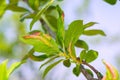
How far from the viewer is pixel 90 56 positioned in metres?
0.94

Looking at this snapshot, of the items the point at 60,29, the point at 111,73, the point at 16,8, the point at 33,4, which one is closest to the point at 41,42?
the point at 60,29

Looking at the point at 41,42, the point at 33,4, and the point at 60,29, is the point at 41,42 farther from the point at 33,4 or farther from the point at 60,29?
the point at 33,4

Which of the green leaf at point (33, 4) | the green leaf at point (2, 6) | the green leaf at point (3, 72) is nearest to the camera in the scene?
the green leaf at point (3, 72)

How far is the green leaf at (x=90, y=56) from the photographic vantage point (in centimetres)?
93

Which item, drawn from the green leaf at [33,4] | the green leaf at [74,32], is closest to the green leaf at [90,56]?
the green leaf at [74,32]

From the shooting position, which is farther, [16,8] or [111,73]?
[16,8]

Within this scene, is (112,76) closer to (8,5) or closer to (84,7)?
(8,5)

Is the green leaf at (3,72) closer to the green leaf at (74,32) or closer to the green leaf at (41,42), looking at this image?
the green leaf at (41,42)

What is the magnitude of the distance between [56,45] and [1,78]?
18 cm

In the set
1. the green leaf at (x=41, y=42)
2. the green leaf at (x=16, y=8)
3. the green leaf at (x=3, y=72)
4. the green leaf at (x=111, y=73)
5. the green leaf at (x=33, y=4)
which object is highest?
the green leaf at (x=33, y=4)

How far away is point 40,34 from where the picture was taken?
897 millimetres

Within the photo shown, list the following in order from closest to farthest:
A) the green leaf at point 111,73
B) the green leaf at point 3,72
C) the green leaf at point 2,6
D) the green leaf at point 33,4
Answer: the green leaf at point 111,73
the green leaf at point 3,72
the green leaf at point 33,4
the green leaf at point 2,6

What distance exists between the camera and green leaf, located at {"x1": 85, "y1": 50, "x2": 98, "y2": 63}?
0.93 meters

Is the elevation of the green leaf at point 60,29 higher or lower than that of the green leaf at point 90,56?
higher
